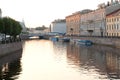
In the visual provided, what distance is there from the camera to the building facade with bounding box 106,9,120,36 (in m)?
106

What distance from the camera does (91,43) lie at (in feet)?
379

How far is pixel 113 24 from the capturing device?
359 feet

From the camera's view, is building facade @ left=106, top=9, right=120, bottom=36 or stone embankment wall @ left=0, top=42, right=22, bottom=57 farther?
building facade @ left=106, top=9, right=120, bottom=36

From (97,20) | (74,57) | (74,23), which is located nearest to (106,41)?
(74,57)

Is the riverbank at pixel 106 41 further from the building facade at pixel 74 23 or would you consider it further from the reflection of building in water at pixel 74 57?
the building facade at pixel 74 23

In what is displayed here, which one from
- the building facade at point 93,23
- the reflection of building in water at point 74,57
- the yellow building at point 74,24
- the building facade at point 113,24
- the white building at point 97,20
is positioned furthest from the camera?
the yellow building at point 74,24

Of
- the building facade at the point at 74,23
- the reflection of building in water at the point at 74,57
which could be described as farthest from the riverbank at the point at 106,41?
the building facade at the point at 74,23

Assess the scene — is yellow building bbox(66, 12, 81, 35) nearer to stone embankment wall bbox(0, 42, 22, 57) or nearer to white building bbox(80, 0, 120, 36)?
white building bbox(80, 0, 120, 36)

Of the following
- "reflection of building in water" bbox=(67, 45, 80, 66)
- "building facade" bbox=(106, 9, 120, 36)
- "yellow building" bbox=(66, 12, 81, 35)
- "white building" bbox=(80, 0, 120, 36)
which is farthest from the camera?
"yellow building" bbox=(66, 12, 81, 35)

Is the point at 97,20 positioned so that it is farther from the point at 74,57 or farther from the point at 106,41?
the point at 74,57

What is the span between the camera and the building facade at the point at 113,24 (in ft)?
347

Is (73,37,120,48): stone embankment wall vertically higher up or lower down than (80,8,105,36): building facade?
lower down

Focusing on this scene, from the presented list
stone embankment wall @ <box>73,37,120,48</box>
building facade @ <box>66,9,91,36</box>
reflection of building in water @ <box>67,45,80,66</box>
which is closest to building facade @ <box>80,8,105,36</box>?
building facade @ <box>66,9,91,36</box>

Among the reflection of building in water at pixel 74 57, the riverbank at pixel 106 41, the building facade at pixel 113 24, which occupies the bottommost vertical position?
the reflection of building in water at pixel 74 57
